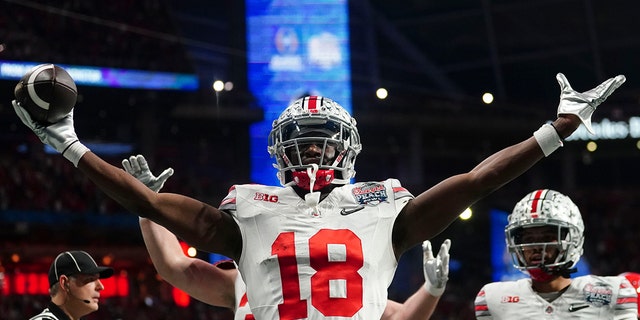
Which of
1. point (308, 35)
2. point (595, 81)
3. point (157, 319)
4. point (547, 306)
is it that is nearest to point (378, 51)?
point (308, 35)

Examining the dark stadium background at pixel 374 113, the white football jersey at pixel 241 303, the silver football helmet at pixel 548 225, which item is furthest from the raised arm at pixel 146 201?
the dark stadium background at pixel 374 113

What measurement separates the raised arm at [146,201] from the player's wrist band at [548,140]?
39.5 inches

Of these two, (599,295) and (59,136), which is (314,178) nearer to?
(59,136)

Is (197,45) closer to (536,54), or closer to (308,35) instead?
(308,35)

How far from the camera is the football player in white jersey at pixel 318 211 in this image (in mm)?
3107

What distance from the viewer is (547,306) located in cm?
451

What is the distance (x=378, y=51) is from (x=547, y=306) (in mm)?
20526

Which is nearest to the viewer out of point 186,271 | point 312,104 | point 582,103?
point 582,103

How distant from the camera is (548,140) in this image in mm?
3105

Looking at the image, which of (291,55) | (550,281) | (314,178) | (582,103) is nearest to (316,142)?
(314,178)

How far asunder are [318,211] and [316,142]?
24 cm

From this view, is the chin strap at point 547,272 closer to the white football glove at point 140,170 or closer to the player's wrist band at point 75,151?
the white football glove at point 140,170

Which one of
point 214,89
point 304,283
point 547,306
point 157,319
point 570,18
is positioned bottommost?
point 157,319

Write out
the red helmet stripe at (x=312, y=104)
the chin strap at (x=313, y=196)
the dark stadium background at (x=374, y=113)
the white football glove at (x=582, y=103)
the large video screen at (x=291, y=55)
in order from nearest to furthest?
the white football glove at (x=582, y=103)
the chin strap at (x=313, y=196)
the red helmet stripe at (x=312, y=104)
the dark stadium background at (x=374, y=113)
the large video screen at (x=291, y=55)
